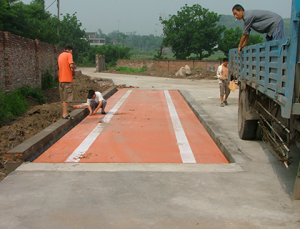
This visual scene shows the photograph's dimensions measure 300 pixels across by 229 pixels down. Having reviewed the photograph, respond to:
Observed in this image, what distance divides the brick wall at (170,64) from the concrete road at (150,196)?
35647mm

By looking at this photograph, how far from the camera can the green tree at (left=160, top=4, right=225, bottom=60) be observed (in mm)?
48406

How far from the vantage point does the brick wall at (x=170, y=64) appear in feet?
134

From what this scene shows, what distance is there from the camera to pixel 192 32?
48.9 metres

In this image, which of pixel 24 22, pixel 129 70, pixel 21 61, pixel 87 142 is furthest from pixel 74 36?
pixel 87 142

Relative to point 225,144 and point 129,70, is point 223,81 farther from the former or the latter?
point 129,70

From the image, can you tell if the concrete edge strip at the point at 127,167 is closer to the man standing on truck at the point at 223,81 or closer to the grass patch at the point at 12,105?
the grass patch at the point at 12,105

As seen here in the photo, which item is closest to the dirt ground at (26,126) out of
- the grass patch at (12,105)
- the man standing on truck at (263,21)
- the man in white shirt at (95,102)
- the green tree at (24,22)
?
the grass patch at (12,105)

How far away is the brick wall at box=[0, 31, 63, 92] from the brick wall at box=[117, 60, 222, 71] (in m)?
25.6

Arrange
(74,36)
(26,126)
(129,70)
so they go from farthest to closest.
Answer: (74,36)
(129,70)
(26,126)

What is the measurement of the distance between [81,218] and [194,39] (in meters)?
46.4

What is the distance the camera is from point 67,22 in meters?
69.0

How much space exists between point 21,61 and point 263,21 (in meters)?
10.1

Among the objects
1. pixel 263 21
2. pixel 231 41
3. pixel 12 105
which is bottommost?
pixel 12 105

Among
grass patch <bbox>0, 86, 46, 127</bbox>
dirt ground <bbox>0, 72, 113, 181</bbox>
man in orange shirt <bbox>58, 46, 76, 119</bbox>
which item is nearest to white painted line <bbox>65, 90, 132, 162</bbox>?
man in orange shirt <bbox>58, 46, 76, 119</bbox>
